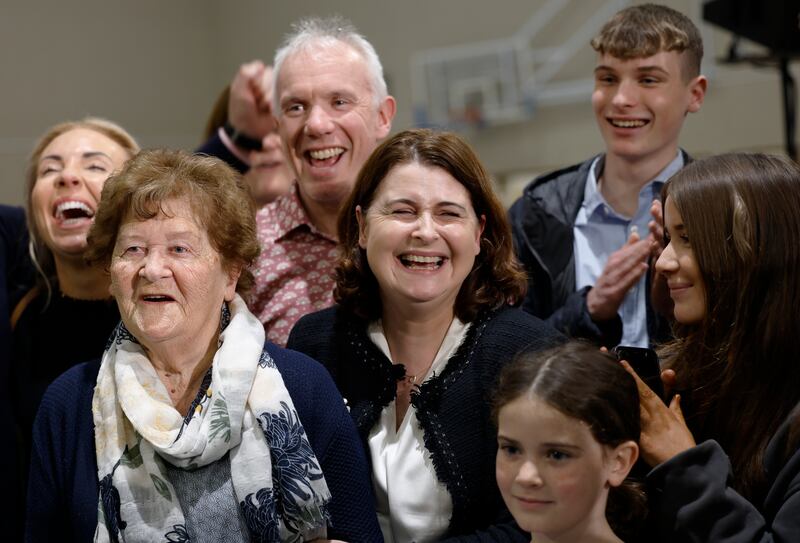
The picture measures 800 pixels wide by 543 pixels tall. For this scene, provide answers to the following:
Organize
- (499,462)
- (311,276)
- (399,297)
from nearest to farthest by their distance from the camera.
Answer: (499,462)
(399,297)
(311,276)

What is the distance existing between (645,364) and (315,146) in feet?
3.58

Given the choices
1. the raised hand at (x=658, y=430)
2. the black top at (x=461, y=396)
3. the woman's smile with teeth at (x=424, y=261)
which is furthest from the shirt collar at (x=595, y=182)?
the raised hand at (x=658, y=430)

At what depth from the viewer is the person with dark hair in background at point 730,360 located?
5.16 ft

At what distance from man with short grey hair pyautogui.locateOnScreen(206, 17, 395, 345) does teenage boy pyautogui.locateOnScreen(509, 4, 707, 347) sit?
52 cm

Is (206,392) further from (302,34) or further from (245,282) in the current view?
(302,34)

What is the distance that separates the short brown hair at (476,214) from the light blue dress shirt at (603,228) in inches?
18.0

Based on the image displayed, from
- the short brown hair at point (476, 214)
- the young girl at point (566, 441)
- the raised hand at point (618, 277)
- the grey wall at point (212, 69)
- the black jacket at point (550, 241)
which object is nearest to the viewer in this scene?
the young girl at point (566, 441)

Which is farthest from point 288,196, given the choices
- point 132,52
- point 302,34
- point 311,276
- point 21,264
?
point 132,52

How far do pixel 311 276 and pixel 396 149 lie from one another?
586 millimetres

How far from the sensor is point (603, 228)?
2.53 m

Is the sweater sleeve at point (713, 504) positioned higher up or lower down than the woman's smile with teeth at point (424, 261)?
lower down

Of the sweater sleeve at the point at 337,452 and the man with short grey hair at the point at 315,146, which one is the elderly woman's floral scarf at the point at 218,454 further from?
the man with short grey hair at the point at 315,146

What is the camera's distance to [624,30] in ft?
8.09

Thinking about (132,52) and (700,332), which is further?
(132,52)
